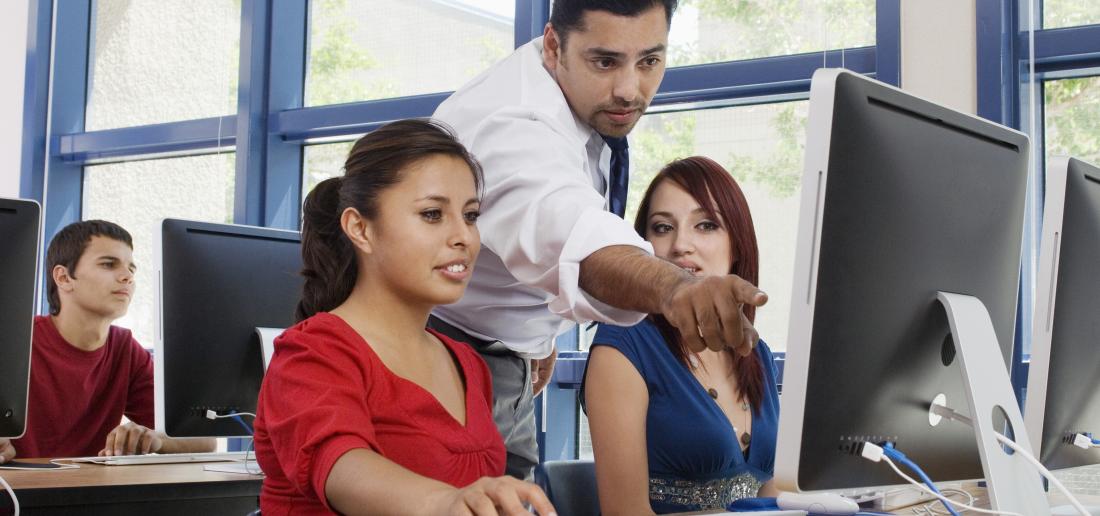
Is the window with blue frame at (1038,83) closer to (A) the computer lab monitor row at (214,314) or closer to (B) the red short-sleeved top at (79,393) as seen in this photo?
(A) the computer lab monitor row at (214,314)

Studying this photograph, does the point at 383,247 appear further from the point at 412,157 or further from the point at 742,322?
the point at 742,322

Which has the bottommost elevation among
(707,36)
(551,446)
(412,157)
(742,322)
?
(551,446)

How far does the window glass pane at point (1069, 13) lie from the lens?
8.82 feet

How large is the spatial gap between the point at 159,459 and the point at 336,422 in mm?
1434

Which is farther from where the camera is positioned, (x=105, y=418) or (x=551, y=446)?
(x=551, y=446)

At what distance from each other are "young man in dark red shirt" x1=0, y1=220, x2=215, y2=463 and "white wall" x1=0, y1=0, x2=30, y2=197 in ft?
5.56

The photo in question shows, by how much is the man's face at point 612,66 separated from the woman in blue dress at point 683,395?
1.03 feet

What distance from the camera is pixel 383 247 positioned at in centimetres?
137

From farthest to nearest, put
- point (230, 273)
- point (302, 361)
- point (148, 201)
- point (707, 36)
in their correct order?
point (148, 201) → point (707, 36) → point (230, 273) → point (302, 361)

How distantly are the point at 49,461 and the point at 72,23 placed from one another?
291 cm

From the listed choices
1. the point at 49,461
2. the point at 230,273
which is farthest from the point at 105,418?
the point at 230,273

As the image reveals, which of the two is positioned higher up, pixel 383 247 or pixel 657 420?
pixel 383 247

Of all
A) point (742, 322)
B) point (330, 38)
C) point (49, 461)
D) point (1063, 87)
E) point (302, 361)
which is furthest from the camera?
point (330, 38)

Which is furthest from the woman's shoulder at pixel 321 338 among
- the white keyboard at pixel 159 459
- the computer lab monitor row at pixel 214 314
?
the white keyboard at pixel 159 459
